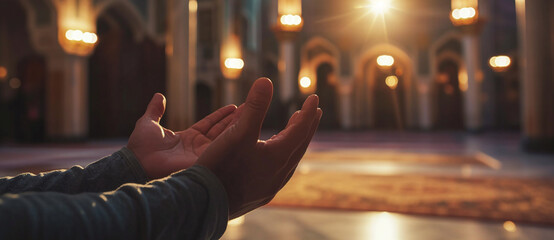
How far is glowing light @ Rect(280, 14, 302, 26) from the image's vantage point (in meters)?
10.2

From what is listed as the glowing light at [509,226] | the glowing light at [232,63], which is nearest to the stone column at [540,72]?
the glowing light at [509,226]

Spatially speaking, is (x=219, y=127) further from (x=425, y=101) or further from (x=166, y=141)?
(x=425, y=101)

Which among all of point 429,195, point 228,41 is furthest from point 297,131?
point 228,41

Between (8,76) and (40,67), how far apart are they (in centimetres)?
128

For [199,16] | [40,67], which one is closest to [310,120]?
[40,67]

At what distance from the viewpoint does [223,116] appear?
1.00 meters

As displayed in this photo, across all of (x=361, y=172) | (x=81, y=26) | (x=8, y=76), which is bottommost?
(x=361, y=172)

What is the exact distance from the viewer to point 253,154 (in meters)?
0.68

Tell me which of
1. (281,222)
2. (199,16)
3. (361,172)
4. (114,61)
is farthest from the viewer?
(199,16)

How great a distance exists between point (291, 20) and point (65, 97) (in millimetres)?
6369

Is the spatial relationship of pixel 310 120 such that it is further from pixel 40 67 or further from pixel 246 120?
pixel 40 67

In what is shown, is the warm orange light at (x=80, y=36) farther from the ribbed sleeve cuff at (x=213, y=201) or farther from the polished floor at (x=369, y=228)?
the ribbed sleeve cuff at (x=213, y=201)

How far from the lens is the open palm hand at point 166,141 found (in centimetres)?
91

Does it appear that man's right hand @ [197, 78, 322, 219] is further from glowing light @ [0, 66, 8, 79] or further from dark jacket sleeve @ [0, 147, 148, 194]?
glowing light @ [0, 66, 8, 79]
